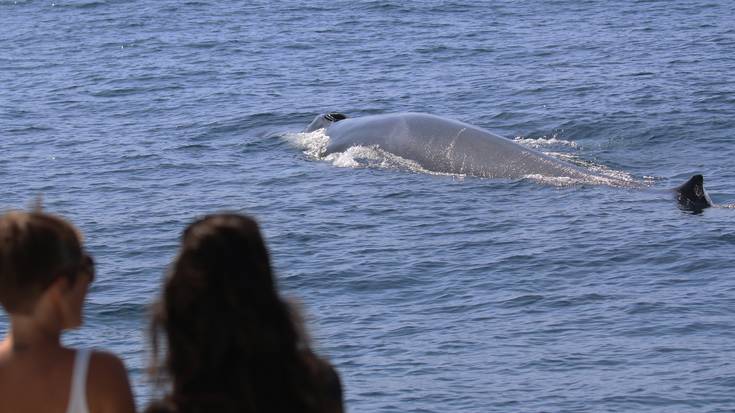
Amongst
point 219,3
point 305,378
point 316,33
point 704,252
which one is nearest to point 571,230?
point 704,252

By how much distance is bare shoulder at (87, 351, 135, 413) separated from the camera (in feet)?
12.2

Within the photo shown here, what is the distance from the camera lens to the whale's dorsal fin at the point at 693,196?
46.1 feet

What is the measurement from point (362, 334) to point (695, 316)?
254cm

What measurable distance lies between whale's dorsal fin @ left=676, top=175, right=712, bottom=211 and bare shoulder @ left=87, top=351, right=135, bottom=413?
431 inches

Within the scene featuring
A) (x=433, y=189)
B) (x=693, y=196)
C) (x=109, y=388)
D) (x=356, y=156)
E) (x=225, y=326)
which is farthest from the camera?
(x=356, y=156)

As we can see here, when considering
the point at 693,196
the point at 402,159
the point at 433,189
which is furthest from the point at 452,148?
the point at 693,196

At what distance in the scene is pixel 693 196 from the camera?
14.1 m

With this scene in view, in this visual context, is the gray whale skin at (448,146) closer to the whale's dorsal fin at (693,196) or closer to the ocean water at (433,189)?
the ocean water at (433,189)

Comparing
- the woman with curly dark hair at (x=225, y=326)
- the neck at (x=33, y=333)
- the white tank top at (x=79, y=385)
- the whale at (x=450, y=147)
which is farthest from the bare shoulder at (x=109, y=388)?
the whale at (x=450, y=147)

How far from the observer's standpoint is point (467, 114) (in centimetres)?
2098

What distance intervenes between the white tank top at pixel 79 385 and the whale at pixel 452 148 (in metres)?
11.2

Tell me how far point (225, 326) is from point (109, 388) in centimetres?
48

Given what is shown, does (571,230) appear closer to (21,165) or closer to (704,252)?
(704,252)

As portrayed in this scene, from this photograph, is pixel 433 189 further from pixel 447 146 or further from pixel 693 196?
pixel 693 196
